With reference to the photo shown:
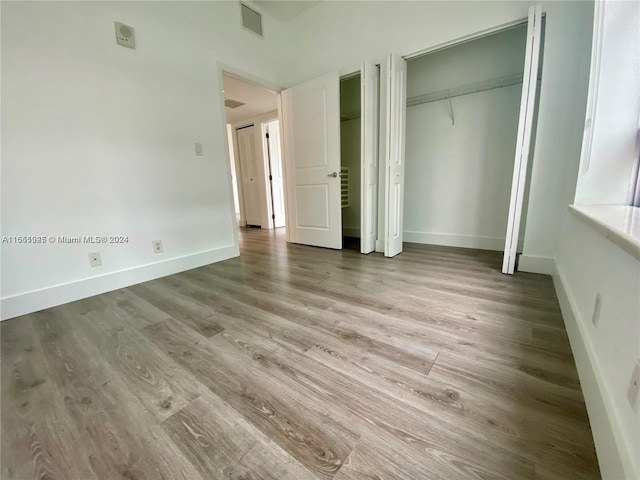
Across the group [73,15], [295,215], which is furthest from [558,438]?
[73,15]

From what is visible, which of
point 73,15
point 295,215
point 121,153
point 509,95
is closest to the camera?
point 73,15

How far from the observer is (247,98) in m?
4.02

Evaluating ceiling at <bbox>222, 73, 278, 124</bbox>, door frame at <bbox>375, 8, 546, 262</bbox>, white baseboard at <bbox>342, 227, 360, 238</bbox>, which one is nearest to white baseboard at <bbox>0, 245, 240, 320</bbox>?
door frame at <bbox>375, 8, 546, 262</bbox>

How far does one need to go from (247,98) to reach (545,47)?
11.9ft

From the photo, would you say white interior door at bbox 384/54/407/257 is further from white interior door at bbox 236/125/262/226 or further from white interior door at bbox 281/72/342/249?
white interior door at bbox 236/125/262/226

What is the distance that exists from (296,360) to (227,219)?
6.80 feet

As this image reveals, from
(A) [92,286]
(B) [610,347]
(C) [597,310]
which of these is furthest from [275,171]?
(B) [610,347]

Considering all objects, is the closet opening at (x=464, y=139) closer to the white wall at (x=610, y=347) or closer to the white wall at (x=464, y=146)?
the white wall at (x=464, y=146)

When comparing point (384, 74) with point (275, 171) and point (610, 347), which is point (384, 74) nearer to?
point (610, 347)

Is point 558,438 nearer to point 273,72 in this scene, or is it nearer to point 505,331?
point 505,331

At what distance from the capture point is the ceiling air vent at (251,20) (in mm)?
2707

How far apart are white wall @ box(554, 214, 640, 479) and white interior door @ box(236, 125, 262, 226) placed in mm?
4728

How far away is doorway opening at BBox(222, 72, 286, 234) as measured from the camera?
15.6ft

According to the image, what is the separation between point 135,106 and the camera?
6.80 ft
